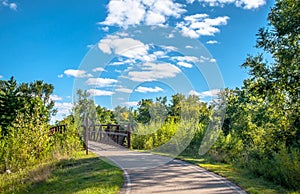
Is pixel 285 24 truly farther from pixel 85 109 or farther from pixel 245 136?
pixel 85 109

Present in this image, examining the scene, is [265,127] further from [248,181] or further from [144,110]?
[144,110]

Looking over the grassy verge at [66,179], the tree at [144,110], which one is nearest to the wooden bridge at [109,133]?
the tree at [144,110]

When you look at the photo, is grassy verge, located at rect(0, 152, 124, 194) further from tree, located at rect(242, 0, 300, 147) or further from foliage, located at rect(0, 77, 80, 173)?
tree, located at rect(242, 0, 300, 147)

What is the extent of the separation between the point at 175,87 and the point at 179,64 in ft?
5.46

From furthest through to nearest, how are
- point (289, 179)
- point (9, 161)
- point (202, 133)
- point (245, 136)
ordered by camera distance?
1. point (202, 133)
2. point (245, 136)
3. point (9, 161)
4. point (289, 179)

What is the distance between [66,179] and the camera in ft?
28.8

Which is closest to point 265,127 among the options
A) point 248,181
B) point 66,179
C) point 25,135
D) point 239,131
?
point 239,131

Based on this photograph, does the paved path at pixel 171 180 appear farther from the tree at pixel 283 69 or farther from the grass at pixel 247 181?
the tree at pixel 283 69

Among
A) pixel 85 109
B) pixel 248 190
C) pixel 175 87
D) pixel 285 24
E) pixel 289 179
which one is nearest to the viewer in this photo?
pixel 248 190

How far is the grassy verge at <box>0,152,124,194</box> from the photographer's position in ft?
24.4

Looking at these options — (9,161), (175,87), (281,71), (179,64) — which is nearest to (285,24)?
(281,71)

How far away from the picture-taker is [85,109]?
18.7 meters

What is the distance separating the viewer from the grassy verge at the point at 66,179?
7.43m

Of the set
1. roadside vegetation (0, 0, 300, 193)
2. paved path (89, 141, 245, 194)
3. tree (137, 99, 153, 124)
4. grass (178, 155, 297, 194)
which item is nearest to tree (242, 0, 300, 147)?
roadside vegetation (0, 0, 300, 193)
